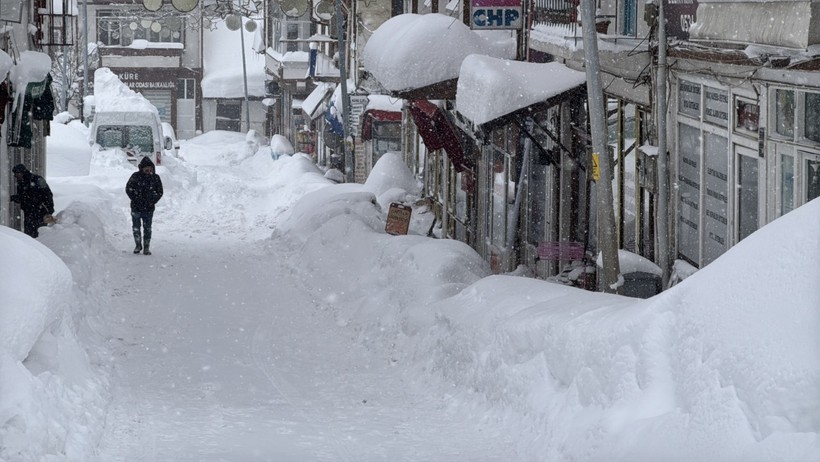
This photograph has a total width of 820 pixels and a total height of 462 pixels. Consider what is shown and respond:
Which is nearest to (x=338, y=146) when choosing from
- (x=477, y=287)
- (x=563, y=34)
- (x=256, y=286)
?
(x=256, y=286)

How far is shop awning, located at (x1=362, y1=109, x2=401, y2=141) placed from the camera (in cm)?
3478

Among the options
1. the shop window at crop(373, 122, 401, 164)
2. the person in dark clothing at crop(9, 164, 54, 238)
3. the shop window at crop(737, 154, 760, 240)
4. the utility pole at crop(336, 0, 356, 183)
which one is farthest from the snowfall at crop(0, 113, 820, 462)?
the shop window at crop(373, 122, 401, 164)

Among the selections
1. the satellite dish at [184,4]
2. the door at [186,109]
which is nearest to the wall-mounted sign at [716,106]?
the satellite dish at [184,4]

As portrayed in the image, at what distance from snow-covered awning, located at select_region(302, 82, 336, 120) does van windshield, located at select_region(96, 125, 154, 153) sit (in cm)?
880

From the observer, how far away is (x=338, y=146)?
44.3 m

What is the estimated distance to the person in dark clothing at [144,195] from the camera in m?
21.6

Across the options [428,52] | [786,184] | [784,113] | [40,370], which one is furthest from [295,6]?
[40,370]

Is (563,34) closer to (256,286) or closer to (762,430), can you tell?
(256,286)

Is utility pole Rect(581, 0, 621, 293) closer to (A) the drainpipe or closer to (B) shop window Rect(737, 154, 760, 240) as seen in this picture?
(B) shop window Rect(737, 154, 760, 240)

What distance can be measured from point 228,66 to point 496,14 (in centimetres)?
5146

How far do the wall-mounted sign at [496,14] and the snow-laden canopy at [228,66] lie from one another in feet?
160

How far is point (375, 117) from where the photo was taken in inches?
1377

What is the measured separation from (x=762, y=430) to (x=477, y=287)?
6930 millimetres

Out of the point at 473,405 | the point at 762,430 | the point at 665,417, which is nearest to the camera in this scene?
the point at 762,430
